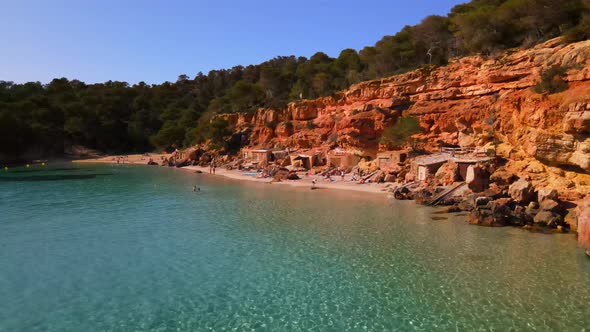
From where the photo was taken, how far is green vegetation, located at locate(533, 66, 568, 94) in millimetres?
21719

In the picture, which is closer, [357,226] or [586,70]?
[357,226]

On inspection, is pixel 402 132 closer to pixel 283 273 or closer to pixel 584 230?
pixel 584 230

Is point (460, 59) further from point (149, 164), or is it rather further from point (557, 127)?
point (149, 164)

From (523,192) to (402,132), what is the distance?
1611 centimetres

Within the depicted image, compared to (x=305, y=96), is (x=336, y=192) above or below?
below

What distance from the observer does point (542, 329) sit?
880 centimetres

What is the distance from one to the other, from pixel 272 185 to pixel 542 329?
86.6 feet

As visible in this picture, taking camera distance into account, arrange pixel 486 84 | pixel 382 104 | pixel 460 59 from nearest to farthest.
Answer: pixel 486 84
pixel 460 59
pixel 382 104

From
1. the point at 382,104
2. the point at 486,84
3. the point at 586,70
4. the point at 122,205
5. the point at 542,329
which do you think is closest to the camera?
the point at 542,329

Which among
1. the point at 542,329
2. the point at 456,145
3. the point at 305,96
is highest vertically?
the point at 305,96

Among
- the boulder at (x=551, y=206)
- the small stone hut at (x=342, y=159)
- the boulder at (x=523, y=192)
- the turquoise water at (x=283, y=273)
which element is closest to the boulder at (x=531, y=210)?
the boulder at (x=551, y=206)

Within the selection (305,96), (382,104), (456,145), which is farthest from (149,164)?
(456,145)

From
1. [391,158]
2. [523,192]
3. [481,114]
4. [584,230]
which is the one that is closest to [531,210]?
[523,192]

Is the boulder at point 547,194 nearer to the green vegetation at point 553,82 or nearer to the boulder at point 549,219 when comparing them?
the boulder at point 549,219
